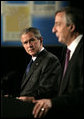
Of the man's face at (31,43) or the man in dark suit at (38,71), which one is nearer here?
the man in dark suit at (38,71)

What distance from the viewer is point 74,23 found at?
1.77 m

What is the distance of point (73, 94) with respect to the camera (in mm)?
1509

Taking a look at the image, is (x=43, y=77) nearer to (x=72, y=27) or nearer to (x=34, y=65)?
(x=34, y=65)

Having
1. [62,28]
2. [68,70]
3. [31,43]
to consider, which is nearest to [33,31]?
[31,43]

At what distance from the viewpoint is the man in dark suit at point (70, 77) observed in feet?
4.92

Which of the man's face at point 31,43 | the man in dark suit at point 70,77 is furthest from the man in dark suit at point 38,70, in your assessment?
the man in dark suit at point 70,77

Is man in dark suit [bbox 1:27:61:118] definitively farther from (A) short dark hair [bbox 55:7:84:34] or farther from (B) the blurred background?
(A) short dark hair [bbox 55:7:84:34]

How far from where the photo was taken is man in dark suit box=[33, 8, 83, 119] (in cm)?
150

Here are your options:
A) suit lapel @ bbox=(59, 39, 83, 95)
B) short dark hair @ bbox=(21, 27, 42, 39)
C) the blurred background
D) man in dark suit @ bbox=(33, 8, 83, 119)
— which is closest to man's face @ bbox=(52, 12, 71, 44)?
man in dark suit @ bbox=(33, 8, 83, 119)

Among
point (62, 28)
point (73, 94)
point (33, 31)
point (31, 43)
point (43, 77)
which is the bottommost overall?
point (43, 77)

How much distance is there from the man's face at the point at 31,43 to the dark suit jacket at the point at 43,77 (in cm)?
7

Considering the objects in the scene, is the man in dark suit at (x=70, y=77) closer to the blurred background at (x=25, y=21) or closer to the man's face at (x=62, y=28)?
the man's face at (x=62, y=28)

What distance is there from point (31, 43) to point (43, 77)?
39cm

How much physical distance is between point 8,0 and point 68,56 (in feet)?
2.94
